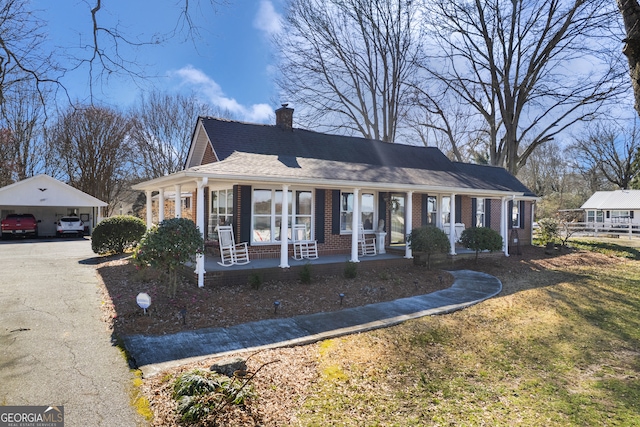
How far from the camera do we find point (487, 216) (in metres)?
16.1

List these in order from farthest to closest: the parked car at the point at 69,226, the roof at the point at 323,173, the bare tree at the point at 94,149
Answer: the bare tree at the point at 94,149
the parked car at the point at 69,226
the roof at the point at 323,173

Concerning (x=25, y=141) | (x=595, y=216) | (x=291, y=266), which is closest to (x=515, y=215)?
(x=291, y=266)

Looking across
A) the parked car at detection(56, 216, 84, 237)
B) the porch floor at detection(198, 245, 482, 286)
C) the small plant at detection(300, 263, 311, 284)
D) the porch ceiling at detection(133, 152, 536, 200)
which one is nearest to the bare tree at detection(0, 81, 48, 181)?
the parked car at detection(56, 216, 84, 237)

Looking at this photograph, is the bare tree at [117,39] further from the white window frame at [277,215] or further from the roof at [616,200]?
the roof at [616,200]

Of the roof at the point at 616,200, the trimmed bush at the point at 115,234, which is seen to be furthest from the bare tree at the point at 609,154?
the trimmed bush at the point at 115,234

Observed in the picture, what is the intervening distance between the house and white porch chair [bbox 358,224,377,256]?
0.30m

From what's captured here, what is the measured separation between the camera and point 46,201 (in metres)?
22.4

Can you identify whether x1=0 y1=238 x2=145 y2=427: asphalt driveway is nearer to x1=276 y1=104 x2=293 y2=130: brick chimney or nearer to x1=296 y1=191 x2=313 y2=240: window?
x1=296 y1=191 x2=313 y2=240: window

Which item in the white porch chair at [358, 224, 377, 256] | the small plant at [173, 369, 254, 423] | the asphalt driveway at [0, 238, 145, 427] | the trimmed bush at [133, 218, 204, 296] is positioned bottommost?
the asphalt driveway at [0, 238, 145, 427]

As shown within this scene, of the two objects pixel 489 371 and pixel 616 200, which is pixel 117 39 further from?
pixel 616 200

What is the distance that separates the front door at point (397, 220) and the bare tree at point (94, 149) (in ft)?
87.7

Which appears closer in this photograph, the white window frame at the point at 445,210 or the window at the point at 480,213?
the white window frame at the point at 445,210

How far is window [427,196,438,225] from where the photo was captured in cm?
1393

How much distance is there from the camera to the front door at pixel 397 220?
13062 mm
